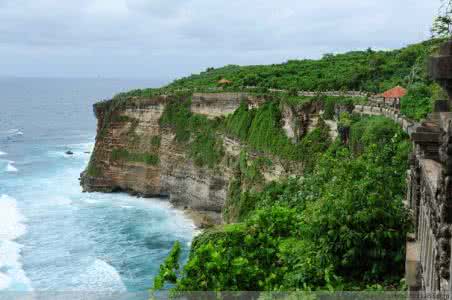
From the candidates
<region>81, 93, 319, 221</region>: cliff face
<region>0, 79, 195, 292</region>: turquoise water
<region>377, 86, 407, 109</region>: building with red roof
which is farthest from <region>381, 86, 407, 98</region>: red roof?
<region>0, 79, 195, 292</region>: turquoise water

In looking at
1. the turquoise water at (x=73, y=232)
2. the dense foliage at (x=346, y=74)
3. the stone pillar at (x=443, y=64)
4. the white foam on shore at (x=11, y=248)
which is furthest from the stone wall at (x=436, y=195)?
the dense foliage at (x=346, y=74)

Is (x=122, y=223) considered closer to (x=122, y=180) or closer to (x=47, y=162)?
(x=122, y=180)

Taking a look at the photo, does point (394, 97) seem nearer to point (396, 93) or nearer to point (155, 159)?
point (396, 93)

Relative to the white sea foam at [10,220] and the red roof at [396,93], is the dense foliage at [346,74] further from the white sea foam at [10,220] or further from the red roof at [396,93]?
the white sea foam at [10,220]

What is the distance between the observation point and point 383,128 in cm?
2672

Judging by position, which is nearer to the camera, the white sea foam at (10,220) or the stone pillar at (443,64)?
the stone pillar at (443,64)

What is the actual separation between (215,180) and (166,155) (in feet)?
25.7

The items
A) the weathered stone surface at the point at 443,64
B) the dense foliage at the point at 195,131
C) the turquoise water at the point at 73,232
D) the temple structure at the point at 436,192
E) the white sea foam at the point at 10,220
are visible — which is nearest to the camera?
the weathered stone surface at the point at 443,64

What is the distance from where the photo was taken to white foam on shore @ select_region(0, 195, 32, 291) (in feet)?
109

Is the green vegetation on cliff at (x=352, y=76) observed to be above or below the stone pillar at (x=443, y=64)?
above

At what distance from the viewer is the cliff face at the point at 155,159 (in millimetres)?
49875

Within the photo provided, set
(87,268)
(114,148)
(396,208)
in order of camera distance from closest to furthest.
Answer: (396,208) < (87,268) < (114,148)

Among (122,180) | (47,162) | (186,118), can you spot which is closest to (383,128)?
(186,118)

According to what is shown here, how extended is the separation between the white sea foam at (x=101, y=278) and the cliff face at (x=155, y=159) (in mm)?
13964
